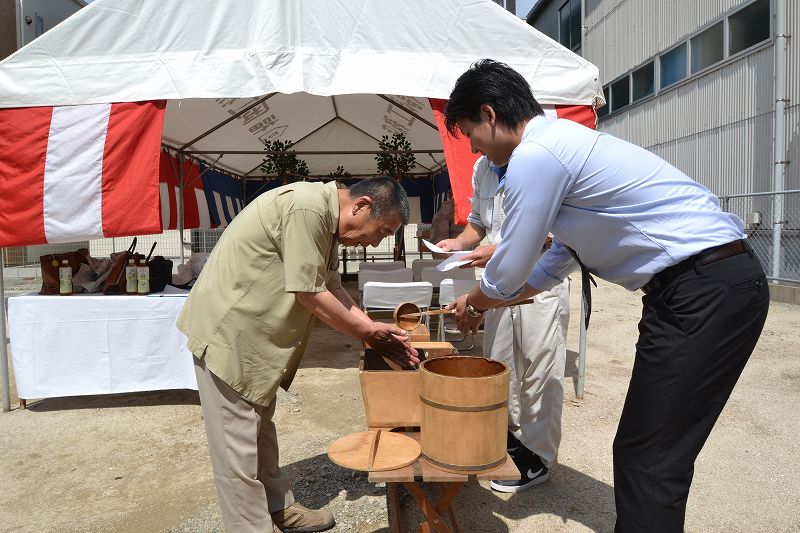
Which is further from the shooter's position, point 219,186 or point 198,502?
point 219,186

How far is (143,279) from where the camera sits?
158 inches

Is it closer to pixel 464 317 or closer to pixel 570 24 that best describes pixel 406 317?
pixel 464 317

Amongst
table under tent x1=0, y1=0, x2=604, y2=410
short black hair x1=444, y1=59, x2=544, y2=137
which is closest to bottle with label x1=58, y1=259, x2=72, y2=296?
table under tent x1=0, y1=0, x2=604, y2=410

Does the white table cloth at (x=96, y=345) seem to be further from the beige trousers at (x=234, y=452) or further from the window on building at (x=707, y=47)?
the window on building at (x=707, y=47)

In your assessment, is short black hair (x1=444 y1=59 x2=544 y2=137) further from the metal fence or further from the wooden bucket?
the metal fence

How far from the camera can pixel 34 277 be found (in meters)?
13.4

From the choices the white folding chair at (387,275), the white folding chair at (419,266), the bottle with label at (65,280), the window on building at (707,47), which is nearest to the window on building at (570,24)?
the window on building at (707,47)

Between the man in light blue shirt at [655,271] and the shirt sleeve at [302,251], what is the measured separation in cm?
61

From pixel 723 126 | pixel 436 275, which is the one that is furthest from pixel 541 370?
pixel 723 126

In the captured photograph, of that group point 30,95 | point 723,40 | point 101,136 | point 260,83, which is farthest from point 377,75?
point 723,40

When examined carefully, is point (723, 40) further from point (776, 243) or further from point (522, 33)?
point (522, 33)

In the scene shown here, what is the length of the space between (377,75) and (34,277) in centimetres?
1301

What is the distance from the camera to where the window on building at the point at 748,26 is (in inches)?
322

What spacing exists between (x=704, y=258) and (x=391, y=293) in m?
3.57
